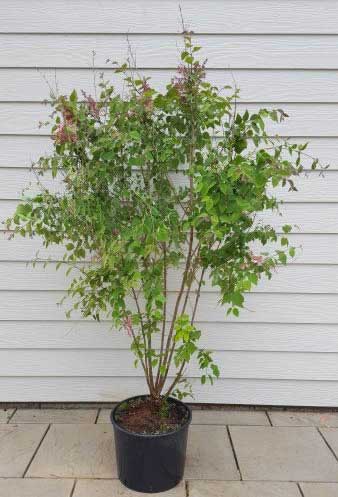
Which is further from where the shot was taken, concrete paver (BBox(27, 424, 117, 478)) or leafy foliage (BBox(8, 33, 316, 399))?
concrete paver (BBox(27, 424, 117, 478))

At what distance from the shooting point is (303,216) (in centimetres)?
254

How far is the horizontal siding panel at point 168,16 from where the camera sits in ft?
7.73

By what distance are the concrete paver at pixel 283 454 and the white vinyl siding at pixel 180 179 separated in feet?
0.79

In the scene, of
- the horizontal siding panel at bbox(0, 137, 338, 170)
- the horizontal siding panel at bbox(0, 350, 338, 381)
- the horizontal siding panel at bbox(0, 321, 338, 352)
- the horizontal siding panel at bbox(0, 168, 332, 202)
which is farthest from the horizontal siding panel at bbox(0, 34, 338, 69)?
the horizontal siding panel at bbox(0, 350, 338, 381)

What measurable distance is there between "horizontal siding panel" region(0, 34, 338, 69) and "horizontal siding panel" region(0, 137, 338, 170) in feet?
1.23

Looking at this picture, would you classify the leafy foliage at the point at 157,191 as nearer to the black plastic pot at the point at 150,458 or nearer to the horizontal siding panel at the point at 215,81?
the black plastic pot at the point at 150,458

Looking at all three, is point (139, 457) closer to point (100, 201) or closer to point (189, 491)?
point (189, 491)

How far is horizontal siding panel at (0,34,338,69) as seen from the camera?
2389mm

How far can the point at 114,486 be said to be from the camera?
2086 millimetres

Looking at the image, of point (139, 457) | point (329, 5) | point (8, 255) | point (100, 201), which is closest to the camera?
point (100, 201)

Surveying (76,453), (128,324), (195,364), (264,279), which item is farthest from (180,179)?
(76,453)

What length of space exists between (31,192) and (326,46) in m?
1.72

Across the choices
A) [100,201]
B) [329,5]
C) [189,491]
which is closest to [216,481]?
[189,491]

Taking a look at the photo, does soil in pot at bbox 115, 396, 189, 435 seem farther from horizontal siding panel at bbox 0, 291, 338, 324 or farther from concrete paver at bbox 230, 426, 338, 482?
horizontal siding panel at bbox 0, 291, 338, 324
